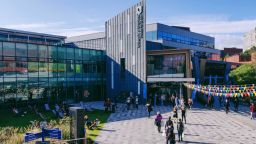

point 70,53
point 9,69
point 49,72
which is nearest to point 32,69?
point 49,72

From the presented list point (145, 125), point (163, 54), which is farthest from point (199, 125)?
point (163, 54)

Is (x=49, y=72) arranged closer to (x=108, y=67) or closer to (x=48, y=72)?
(x=48, y=72)

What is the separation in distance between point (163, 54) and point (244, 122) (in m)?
14.9

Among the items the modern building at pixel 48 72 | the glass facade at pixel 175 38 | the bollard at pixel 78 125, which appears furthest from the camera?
the glass facade at pixel 175 38

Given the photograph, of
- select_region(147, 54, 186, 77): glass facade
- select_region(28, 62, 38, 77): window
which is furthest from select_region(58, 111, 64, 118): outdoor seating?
select_region(147, 54, 186, 77): glass facade

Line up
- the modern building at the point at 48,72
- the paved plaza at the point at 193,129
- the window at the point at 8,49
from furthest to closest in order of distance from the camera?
the modern building at the point at 48,72, the window at the point at 8,49, the paved plaza at the point at 193,129

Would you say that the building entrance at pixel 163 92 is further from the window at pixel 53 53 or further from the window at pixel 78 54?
the window at pixel 53 53

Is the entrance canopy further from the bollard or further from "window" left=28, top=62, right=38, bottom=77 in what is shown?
the bollard

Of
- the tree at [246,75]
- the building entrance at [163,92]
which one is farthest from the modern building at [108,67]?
the tree at [246,75]

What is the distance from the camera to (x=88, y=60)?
4166 cm

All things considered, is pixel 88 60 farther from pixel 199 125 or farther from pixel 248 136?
pixel 248 136

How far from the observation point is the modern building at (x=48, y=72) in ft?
105

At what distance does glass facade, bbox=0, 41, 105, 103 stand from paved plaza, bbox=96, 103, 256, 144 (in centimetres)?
1122

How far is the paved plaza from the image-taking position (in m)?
18.8
